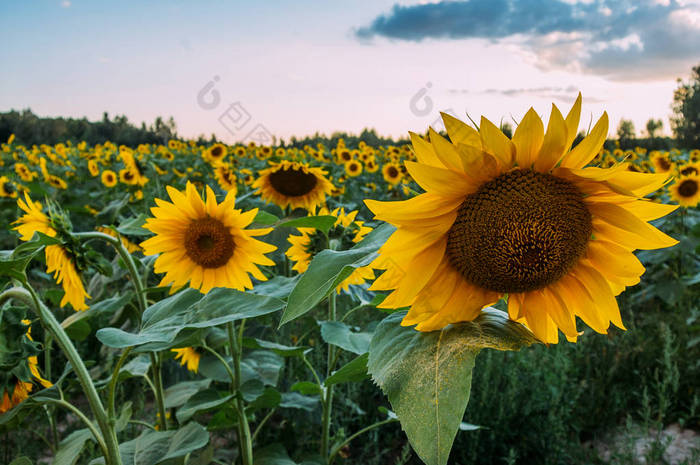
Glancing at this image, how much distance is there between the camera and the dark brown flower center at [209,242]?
1.54 meters

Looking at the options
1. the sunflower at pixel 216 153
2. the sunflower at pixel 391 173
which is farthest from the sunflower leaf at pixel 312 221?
the sunflower at pixel 391 173


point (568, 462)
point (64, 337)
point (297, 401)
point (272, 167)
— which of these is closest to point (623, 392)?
point (568, 462)

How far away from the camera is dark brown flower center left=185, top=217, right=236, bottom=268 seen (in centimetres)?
154

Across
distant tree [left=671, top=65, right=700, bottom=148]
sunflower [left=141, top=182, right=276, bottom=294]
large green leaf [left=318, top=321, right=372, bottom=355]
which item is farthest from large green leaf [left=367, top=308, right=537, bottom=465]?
distant tree [left=671, top=65, right=700, bottom=148]

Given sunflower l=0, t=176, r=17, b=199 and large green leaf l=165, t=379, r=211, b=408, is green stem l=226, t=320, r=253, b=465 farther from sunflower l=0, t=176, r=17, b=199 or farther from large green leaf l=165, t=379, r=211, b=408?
sunflower l=0, t=176, r=17, b=199

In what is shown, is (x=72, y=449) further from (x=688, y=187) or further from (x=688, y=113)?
(x=688, y=113)

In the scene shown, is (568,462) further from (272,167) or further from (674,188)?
(674,188)

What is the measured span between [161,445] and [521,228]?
92cm

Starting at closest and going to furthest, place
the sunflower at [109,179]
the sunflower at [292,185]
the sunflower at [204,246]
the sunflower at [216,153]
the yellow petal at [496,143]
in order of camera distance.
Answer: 1. the yellow petal at [496,143]
2. the sunflower at [204,246]
3. the sunflower at [292,185]
4. the sunflower at [109,179]
5. the sunflower at [216,153]

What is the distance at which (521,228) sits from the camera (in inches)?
29.5

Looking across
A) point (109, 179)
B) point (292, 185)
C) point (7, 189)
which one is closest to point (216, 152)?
point (109, 179)

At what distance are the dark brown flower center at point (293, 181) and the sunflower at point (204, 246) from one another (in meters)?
1.46

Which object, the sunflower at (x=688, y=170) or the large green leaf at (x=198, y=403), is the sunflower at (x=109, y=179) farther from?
the sunflower at (x=688, y=170)

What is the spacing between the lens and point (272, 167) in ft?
9.81
